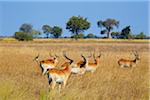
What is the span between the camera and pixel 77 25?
250 ft

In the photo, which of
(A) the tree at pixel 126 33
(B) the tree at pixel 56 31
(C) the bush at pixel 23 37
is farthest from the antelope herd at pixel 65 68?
(B) the tree at pixel 56 31

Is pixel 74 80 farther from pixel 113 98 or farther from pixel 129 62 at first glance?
pixel 129 62

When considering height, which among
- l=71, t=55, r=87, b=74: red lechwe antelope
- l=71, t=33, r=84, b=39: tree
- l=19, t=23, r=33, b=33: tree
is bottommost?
l=71, t=33, r=84, b=39: tree

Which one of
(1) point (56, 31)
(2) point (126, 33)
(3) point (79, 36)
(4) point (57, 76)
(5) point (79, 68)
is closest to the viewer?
(4) point (57, 76)

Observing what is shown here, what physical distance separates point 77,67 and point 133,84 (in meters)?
2.21

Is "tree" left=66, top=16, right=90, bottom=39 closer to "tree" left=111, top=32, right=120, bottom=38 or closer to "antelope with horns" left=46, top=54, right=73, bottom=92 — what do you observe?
"tree" left=111, top=32, right=120, bottom=38

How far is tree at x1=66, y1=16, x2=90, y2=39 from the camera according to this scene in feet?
251

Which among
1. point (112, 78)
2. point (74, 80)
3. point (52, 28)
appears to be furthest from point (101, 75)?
point (52, 28)

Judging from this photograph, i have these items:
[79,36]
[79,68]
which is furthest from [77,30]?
[79,68]

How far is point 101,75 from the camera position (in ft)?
45.9

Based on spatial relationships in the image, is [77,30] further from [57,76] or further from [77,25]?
[57,76]

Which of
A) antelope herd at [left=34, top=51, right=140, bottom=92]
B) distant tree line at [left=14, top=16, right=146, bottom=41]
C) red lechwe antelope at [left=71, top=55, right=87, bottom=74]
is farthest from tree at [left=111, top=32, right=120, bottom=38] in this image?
red lechwe antelope at [left=71, top=55, right=87, bottom=74]

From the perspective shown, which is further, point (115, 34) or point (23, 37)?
point (115, 34)

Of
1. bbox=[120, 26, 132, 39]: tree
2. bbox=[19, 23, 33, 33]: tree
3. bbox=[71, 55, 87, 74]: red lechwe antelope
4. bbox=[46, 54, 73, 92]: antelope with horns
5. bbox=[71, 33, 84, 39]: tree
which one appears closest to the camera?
bbox=[46, 54, 73, 92]: antelope with horns
